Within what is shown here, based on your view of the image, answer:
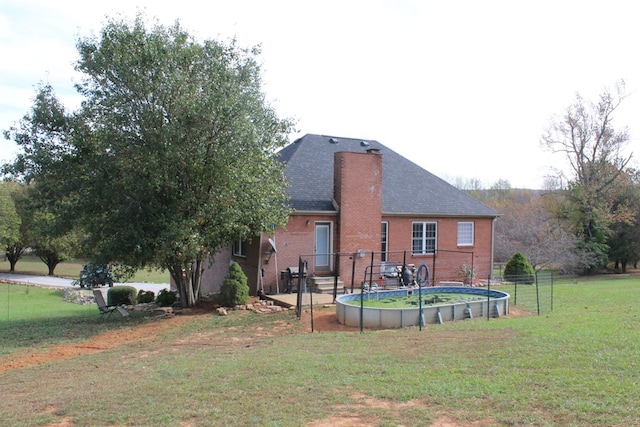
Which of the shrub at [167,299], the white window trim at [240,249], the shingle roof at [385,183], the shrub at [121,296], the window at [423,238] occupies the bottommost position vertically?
the shrub at [121,296]

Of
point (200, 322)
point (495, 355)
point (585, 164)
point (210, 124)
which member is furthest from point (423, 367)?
point (585, 164)

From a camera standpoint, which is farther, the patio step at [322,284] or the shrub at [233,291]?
the patio step at [322,284]

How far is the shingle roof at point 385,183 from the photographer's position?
20.4m

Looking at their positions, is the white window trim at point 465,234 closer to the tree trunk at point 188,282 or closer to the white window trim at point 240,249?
the white window trim at point 240,249

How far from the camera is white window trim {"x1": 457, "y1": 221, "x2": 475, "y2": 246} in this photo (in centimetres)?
2370

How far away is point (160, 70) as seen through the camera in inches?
546

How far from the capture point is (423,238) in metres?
22.6

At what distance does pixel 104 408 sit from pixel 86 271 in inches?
389

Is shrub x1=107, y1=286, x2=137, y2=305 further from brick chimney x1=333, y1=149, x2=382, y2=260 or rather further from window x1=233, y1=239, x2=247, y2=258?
brick chimney x1=333, y1=149, x2=382, y2=260

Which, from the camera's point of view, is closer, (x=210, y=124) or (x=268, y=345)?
(x=268, y=345)

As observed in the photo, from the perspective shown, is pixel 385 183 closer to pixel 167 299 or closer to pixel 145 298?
pixel 167 299

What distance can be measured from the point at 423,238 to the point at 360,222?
3.82m

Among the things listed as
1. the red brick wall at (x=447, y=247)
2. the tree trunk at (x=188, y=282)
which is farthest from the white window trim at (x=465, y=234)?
the tree trunk at (x=188, y=282)

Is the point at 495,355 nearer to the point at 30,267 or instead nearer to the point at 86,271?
the point at 86,271
